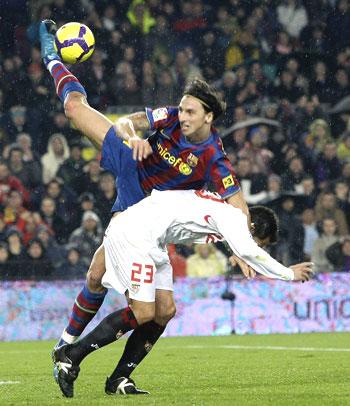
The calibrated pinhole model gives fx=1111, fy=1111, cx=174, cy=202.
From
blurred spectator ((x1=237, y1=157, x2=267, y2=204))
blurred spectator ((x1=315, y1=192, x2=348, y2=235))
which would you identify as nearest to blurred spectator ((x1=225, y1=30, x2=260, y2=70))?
blurred spectator ((x1=237, y1=157, x2=267, y2=204))

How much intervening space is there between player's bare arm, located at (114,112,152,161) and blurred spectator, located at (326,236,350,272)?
7.58 metres

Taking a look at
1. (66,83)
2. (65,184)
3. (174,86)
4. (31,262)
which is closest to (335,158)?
(174,86)

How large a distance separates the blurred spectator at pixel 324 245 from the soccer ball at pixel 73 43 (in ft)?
22.5

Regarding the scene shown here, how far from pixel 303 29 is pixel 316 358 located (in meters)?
9.39

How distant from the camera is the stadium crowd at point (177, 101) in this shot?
47.6 feet

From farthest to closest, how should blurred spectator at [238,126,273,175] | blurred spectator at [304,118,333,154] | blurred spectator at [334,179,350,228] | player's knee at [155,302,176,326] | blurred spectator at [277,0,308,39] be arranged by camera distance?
blurred spectator at [277,0,308,39] < blurred spectator at [304,118,333,154] < blurred spectator at [238,126,273,175] < blurred spectator at [334,179,350,228] < player's knee at [155,302,176,326]

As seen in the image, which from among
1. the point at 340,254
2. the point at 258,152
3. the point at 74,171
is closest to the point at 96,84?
the point at 74,171

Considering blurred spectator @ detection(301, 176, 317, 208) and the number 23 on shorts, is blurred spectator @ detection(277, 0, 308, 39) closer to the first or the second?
blurred spectator @ detection(301, 176, 317, 208)

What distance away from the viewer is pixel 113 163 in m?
8.00

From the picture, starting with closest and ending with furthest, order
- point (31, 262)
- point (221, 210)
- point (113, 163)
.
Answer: point (221, 210) < point (113, 163) < point (31, 262)

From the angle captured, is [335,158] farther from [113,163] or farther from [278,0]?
[113,163]

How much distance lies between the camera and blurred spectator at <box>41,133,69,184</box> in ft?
49.8

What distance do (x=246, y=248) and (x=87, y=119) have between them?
214 cm

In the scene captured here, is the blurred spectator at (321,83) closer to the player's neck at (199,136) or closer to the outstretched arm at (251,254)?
the player's neck at (199,136)
